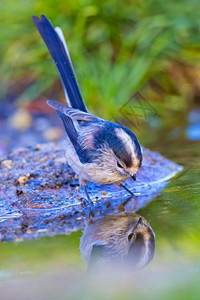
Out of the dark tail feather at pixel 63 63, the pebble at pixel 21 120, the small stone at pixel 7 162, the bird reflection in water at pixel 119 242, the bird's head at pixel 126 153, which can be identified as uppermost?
the dark tail feather at pixel 63 63

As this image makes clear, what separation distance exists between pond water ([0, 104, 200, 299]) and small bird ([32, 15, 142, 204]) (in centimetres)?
40

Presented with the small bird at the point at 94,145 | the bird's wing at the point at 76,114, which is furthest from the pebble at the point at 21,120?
the bird's wing at the point at 76,114

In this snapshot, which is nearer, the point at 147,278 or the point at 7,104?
the point at 147,278

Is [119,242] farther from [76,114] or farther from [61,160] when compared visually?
[61,160]

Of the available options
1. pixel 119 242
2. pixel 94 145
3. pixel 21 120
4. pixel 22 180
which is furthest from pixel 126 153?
pixel 21 120

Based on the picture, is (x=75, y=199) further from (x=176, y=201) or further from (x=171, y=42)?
(x=171, y=42)

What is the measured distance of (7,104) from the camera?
8.77 m

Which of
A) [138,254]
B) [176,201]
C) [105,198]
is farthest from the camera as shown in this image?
[105,198]

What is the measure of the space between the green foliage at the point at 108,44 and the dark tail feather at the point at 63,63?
112 inches

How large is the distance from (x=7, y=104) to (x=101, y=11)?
2184 mm

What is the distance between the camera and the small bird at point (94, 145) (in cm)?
396

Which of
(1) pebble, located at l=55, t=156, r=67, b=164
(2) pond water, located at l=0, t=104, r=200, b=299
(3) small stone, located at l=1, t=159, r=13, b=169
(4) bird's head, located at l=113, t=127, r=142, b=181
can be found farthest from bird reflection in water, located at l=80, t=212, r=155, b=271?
(3) small stone, located at l=1, t=159, r=13, b=169

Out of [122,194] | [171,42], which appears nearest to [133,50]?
[171,42]

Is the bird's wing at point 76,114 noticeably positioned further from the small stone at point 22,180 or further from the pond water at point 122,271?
the pond water at point 122,271
